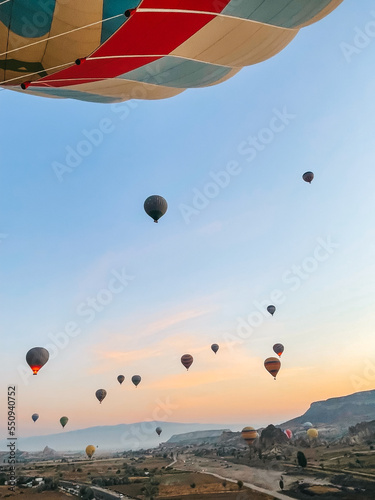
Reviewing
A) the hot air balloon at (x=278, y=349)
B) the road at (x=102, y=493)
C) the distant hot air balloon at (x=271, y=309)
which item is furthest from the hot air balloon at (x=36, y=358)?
the hot air balloon at (x=278, y=349)

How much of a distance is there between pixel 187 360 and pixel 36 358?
627 inches

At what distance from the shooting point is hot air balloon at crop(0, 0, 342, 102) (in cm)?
807

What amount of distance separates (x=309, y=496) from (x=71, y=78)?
27.1m

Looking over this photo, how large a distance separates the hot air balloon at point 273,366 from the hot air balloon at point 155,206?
19675 millimetres

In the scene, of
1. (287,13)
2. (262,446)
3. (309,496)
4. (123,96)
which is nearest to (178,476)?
(309,496)

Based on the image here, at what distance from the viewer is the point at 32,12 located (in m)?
7.92

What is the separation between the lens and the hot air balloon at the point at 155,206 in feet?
64.1

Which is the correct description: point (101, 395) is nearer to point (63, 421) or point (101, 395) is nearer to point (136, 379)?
point (136, 379)

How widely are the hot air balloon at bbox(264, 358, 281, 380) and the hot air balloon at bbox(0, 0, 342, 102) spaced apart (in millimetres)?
27356

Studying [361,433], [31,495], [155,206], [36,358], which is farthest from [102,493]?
[361,433]

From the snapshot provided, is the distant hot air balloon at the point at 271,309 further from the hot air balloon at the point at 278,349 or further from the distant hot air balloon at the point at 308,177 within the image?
the distant hot air balloon at the point at 308,177

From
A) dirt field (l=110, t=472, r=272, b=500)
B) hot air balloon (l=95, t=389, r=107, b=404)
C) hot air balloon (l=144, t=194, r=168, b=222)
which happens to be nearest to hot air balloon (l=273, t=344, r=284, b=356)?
dirt field (l=110, t=472, r=272, b=500)

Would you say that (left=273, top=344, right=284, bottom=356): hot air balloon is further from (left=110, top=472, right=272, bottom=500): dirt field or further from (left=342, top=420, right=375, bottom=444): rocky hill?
(left=342, top=420, right=375, bottom=444): rocky hill

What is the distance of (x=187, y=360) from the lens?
35.1m
